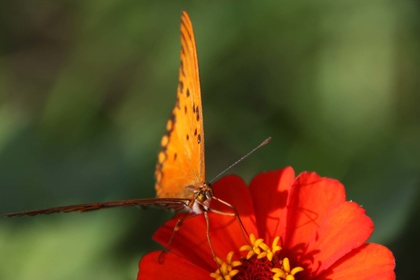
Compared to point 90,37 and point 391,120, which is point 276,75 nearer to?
point 391,120

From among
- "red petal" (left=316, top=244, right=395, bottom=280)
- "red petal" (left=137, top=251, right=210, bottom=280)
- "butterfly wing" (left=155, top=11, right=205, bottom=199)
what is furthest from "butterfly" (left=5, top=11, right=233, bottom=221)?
"red petal" (left=316, top=244, right=395, bottom=280)

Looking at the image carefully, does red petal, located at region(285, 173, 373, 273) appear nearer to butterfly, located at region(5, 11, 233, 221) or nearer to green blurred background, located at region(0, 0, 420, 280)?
butterfly, located at region(5, 11, 233, 221)

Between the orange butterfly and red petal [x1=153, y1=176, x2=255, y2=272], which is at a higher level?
the orange butterfly

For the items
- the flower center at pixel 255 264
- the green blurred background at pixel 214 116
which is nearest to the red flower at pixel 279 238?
the flower center at pixel 255 264

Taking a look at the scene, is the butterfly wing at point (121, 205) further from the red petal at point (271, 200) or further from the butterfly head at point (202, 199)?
the red petal at point (271, 200)

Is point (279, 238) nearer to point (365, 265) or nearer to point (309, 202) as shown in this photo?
point (309, 202)

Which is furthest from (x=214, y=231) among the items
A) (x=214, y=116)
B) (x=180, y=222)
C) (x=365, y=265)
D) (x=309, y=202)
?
(x=214, y=116)

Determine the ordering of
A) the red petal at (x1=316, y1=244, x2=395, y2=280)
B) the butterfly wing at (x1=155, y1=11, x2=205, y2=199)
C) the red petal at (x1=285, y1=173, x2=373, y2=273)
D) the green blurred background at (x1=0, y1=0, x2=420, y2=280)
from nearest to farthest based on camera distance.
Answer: the red petal at (x1=316, y1=244, x2=395, y2=280), the red petal at (x1=285, y1=173, x2=373, y2=273), the butterfly wing at (x1=155, y1=11, x2=205, y2=199), the green blurred background at (x1=0, y1=0, x2=420, y2=280)
